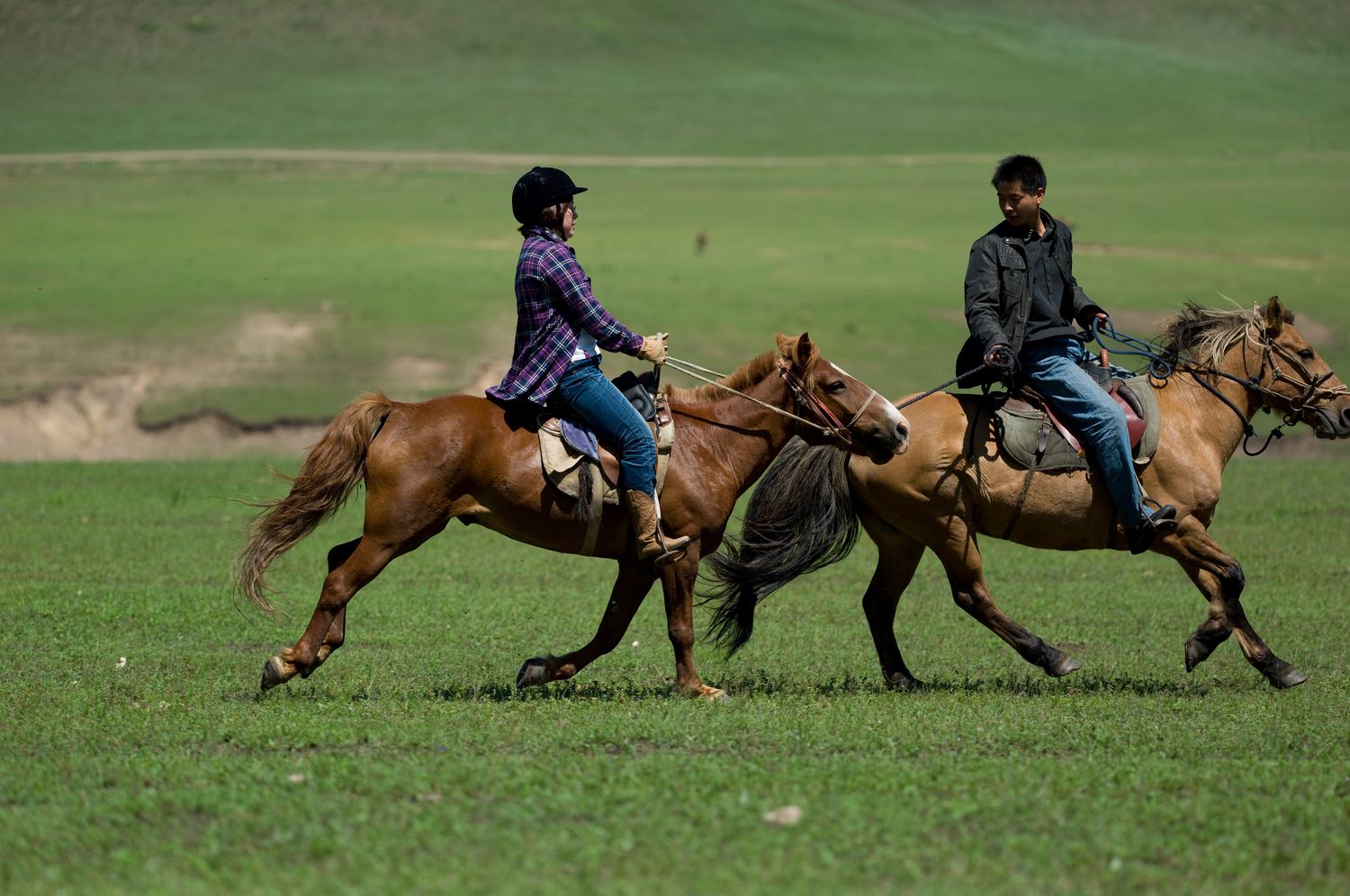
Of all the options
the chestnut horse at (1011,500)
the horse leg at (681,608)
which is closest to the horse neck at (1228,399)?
the chestnut horse at (1011,500)

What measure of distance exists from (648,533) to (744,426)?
2.92 feet

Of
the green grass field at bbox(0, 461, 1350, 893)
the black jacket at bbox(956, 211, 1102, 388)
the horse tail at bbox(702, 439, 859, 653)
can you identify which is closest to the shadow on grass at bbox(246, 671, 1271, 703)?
the green grass field at bbox(0, 461, 1350, 893)

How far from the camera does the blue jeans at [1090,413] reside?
29.5 ft

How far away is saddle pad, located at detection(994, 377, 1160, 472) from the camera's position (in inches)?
360

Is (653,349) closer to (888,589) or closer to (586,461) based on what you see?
(586,461)

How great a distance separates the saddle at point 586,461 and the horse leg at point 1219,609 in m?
3.01

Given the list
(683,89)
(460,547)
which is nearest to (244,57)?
(683,89)

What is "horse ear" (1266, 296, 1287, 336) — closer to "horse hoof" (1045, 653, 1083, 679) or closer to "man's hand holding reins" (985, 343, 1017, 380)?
"man's hand holding reins" (985, 343, 1017, 380)

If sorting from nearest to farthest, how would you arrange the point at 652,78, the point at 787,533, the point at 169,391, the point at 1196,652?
1. the point at 1196,652
2. the point at 787,533
3. the point at 169,391
4. the point at 652,78

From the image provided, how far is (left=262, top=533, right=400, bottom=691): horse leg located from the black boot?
4192 millimetres

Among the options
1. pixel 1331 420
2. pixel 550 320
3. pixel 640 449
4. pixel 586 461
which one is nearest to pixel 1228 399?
pixel 1331 420

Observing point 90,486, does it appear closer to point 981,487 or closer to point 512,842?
point 981,487

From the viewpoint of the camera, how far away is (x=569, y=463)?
8.48 meters

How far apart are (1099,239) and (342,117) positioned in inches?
1458
